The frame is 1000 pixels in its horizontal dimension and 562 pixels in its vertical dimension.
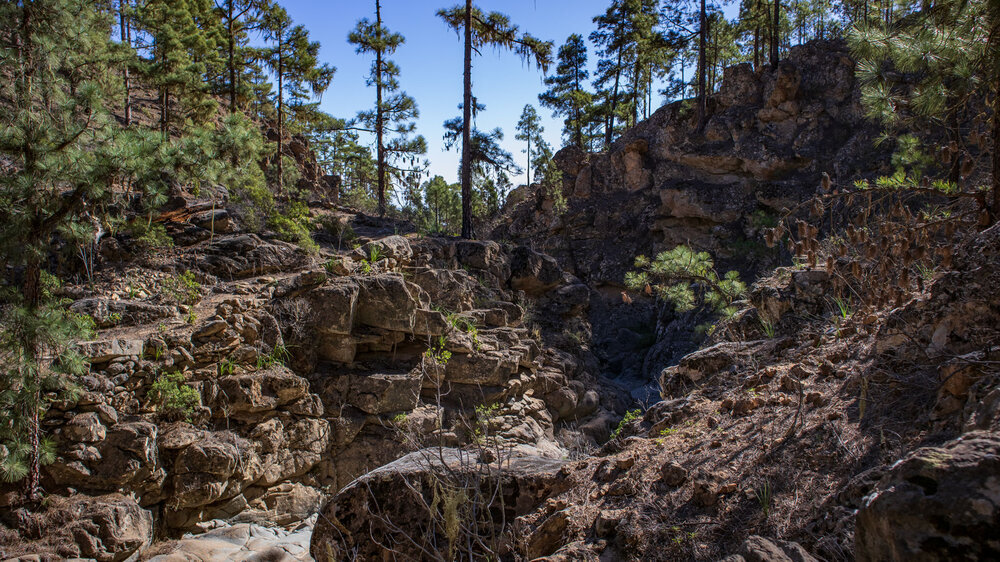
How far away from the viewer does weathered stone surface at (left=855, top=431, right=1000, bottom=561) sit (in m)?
1.45

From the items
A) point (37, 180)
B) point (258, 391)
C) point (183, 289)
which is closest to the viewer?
point (37, 180)

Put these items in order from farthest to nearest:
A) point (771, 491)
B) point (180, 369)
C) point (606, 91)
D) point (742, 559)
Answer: point (606, 91) < point (180, 369) < point (771, 491) < point (742, 559)

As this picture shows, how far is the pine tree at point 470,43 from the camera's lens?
45.6 ft

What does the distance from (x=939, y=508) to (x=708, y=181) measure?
73.7 feet

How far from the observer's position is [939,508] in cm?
153

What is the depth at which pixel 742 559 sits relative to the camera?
2.12 metres

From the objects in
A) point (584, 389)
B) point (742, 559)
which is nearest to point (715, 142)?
point (584, 389)

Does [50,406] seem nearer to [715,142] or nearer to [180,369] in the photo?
[180,369]

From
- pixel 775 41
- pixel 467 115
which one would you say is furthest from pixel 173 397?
pixel 775 41

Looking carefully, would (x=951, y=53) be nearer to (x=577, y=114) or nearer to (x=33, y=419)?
(x=33, y=419)

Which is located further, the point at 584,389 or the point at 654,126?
the point at 654,126

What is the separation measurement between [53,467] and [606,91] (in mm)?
28319

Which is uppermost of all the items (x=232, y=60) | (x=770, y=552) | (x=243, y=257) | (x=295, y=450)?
(x=232, y=60)

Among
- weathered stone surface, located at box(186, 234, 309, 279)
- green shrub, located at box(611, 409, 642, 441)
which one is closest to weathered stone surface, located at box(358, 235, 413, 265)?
weathered stone surface, located at box(186, 234, 309, 279)
